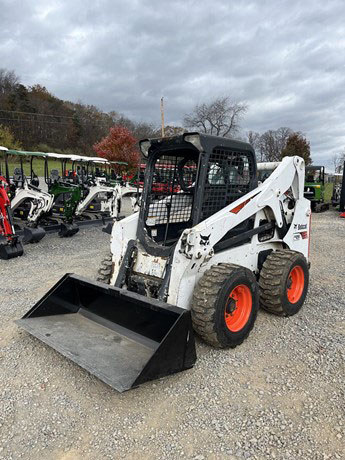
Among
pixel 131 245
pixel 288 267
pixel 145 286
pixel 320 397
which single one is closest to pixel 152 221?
pixel 131 245

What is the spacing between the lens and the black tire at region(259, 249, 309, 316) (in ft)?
13.1

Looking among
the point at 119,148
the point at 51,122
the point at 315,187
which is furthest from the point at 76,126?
the point at 315,187

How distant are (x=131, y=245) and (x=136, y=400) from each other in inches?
63.7

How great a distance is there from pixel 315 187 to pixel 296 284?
13.2 meters

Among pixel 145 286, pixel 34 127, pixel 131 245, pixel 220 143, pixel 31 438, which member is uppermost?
pixel 34 127

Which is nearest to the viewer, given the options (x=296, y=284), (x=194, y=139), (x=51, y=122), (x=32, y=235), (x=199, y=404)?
(x=199, y=404)

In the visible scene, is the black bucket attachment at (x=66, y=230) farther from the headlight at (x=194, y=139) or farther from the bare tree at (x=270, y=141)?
Result: the bare tree at (x=270, y=141)

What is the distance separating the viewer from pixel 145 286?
12.1 ft

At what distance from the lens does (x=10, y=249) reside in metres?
7.18

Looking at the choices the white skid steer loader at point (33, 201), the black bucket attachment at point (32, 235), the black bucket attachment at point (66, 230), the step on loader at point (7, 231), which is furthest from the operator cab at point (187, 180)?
the white skid steer loader at point (33, 201)

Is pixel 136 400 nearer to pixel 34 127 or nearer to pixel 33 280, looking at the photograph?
pixel 33 280

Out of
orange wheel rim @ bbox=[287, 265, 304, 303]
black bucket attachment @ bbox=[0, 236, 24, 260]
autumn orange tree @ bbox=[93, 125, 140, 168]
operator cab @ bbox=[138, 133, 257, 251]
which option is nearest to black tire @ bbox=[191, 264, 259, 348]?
operator cab @ bbox=[138, 133, 257, 251]

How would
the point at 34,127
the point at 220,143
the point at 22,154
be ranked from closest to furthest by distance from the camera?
the point at 220,143
the point at 22,154
the point at 34,127

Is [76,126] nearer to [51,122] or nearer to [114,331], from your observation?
[51,122]
